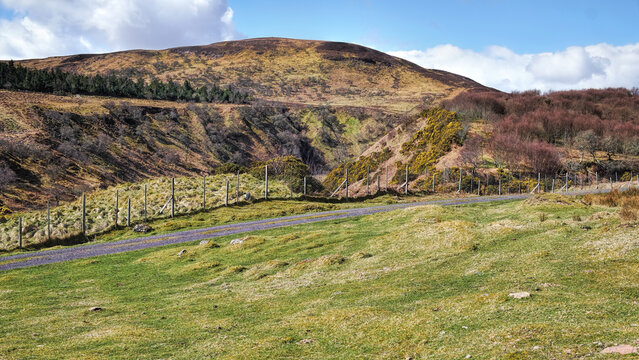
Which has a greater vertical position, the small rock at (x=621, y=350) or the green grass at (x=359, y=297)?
the small rock at (x=621, y=350)

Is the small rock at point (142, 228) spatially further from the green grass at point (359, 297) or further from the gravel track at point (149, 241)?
the green grass at point (359, 297)

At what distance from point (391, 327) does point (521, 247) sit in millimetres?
10538

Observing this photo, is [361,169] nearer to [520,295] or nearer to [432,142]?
[432,142]

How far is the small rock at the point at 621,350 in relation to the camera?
27.5 feet

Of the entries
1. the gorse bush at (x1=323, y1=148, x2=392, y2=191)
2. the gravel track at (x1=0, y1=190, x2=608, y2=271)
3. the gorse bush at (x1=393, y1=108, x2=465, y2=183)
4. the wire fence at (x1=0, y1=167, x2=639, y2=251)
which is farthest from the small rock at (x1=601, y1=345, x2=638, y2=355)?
the gorse bush at (x1=323, y1=148, x2=392, y2=191)

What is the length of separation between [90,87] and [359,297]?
416 ft

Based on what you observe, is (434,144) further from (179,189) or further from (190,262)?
(190,262)

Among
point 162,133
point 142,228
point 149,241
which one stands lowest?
point 149,241

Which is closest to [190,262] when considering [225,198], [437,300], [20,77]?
[437,300]

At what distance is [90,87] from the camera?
124188 millimetres

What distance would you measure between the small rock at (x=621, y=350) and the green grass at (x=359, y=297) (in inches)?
9.3

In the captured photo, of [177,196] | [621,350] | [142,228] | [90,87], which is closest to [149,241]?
[142,228]

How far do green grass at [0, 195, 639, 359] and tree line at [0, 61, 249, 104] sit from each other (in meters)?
102

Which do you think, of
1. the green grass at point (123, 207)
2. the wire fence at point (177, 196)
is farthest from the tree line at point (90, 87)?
the green grass at point (123, 207)
